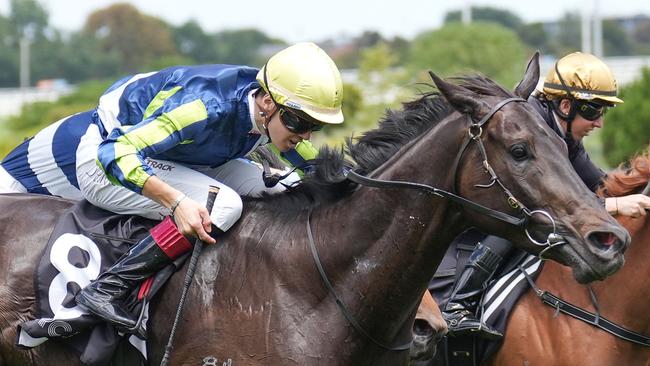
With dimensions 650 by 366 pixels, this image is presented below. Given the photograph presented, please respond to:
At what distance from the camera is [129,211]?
5832 mm

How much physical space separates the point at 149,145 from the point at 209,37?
10773 centimetres

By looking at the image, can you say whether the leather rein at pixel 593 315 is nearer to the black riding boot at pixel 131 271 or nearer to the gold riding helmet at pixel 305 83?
the gold riding helmet at pixel 305 83

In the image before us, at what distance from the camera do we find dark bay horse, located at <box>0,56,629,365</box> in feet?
16.1

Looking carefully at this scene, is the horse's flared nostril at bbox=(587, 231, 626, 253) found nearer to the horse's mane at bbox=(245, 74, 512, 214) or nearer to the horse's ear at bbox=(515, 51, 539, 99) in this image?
the horse's ear at bbox=(515, 51, 539, 99)

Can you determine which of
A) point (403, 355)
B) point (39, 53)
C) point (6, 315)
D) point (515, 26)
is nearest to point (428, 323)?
point (403, 355)

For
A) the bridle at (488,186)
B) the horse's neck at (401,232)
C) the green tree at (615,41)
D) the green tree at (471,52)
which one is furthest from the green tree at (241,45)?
the bridle at (488,186)

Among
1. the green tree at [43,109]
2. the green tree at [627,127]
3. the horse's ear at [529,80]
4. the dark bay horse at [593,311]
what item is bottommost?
the green tree at [43,109]

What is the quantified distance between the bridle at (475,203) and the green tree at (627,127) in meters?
20.0

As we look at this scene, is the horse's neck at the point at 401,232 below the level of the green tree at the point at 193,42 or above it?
above

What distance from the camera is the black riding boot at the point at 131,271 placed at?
5.39 meters

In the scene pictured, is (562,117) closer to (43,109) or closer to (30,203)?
(30,203)

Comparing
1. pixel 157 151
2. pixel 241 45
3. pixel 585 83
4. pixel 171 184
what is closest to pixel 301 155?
pixel 171 184

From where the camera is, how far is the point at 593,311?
21.2 feet

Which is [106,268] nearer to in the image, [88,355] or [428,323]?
[88,355]
